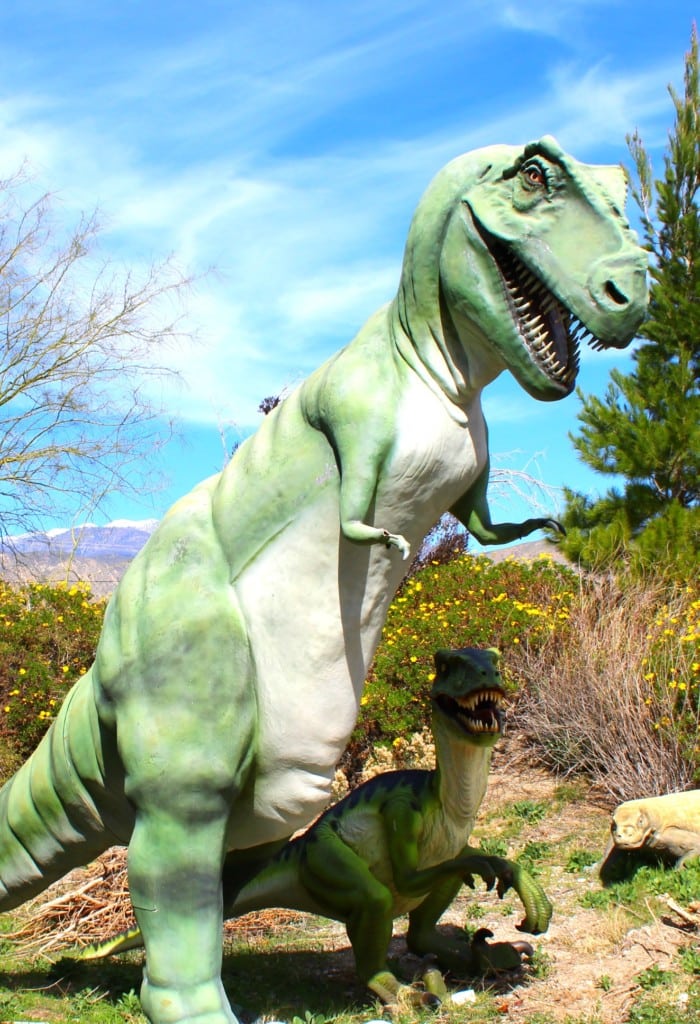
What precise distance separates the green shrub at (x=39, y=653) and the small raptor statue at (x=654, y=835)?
4.33m

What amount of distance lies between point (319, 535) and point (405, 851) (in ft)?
4.97

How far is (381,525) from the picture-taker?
8.87 feet

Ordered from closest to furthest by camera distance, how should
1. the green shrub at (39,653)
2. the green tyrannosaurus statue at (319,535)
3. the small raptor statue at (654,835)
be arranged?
the green tyrannosaurus statue at (319,535) < the small raptor statue at (654,835) < the green shrub at (39,653)

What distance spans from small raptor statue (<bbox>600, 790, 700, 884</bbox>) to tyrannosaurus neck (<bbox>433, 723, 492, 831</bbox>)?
192cm

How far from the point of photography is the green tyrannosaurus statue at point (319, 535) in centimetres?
259

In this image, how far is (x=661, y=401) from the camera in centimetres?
1187

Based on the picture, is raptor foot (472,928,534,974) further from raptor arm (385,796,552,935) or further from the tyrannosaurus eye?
the tyrannosaurus eye

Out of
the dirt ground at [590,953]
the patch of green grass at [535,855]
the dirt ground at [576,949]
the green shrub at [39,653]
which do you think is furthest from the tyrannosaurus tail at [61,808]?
→ the green shrub at [39,653]

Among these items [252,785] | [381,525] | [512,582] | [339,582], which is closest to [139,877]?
[252,785]

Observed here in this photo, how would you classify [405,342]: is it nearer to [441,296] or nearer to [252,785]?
[441,296]

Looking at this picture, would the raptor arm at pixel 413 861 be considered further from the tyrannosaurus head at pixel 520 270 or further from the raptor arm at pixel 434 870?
the tyrannosaurus head at pixel 520 270

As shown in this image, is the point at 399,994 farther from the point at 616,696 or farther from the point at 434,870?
the point at 616,696

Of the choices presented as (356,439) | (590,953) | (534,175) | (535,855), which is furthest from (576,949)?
(534,175)

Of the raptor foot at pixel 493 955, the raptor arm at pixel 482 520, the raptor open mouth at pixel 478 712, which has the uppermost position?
the raptor arm at pixel 482 520
